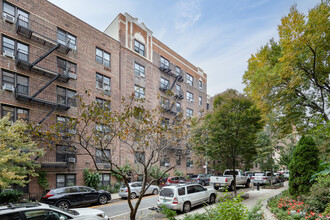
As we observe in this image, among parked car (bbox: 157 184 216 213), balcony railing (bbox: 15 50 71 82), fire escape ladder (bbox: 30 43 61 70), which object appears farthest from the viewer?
fire escape ladder (bbox: 30 43 61 70)

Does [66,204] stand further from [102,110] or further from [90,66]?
[90,66]

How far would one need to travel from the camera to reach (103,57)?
24859mm

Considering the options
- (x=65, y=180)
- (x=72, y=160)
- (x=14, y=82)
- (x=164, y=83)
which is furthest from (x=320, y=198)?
(x=164, y=83)

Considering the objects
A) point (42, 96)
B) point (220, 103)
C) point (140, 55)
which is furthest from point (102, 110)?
point (140, 55)

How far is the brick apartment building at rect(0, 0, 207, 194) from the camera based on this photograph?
57.3 feet

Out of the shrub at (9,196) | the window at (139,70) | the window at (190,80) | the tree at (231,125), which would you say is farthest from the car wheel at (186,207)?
the window at (190,80)

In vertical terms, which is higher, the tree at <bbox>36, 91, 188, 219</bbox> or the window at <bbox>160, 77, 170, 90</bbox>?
the window at <bbox>160, 77, 170, 90</bbox>

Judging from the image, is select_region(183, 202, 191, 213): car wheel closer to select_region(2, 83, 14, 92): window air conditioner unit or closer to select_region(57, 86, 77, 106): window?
select_region(57, 86, 77, 106): window

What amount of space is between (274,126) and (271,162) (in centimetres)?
642

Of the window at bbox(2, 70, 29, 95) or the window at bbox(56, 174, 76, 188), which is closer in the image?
the window at bbox(2, 70, 29, 95)

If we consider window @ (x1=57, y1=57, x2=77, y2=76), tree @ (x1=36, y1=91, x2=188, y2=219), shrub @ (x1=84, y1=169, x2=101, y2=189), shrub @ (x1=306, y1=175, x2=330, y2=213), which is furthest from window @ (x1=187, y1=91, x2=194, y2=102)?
shrub @ (x1=306, y1=175, x2=330, y2=213)

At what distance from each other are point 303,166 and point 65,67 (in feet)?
69.0

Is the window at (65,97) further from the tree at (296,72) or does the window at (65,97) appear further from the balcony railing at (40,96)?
the tree at (296,72)

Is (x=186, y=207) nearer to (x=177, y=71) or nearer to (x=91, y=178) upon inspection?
(x=91, y=178)
